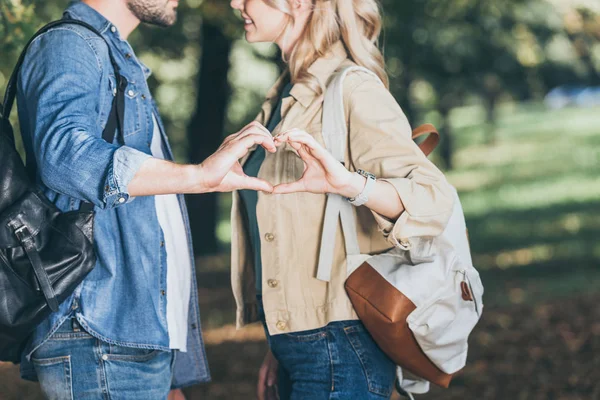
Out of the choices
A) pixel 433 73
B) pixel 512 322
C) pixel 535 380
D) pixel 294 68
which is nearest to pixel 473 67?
pixel 433 73

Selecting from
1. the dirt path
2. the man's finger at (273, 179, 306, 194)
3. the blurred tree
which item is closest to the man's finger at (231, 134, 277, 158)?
the man's finger at (273, 179, 306, 194)

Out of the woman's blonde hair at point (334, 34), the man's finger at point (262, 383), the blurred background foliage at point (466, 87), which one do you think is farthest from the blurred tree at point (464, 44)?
the man's finger at point (262, 383)

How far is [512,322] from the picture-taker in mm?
8555

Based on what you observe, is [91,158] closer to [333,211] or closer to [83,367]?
[83,367]

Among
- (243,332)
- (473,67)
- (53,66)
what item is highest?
(53,66)

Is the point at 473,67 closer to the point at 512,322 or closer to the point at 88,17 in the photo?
the point at 512,322

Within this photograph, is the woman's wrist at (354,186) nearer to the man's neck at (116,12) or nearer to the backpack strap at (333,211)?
the backpack strap at (333,211)

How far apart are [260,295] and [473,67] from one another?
1586 centimetres

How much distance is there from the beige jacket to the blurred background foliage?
1.05 metres

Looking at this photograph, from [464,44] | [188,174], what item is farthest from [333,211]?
[464,44]

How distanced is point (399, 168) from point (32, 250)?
113 centimetres

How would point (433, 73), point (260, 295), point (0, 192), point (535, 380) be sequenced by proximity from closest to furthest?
point (0, 192), point (260, 295), point (535, 380), point (433, 73)

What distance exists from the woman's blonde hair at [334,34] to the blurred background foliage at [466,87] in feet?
2.46

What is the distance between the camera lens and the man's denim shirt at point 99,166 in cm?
224
